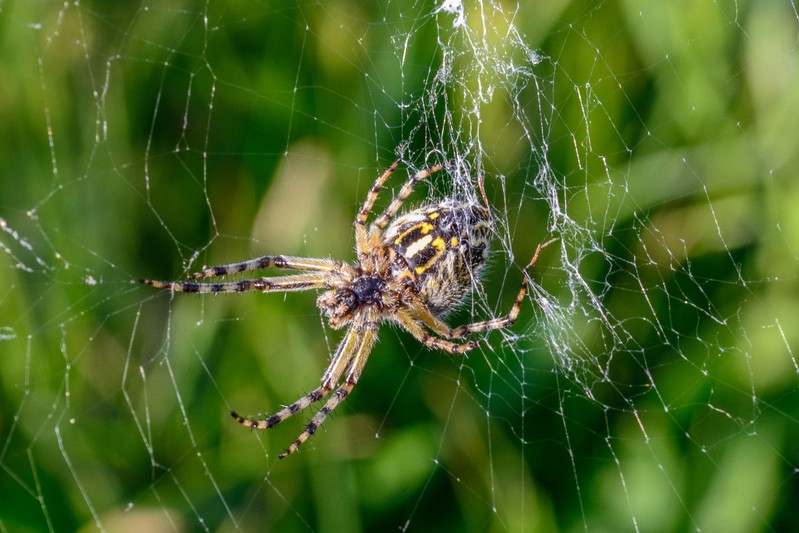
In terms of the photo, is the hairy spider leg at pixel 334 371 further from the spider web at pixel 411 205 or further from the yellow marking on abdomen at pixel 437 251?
the yellow marking on abdomen at pixel 437 251

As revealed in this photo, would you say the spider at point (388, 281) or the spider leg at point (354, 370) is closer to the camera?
the spider at point (388, 281)

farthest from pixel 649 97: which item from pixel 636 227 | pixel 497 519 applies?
pixel 497 519

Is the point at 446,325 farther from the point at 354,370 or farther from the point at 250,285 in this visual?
the point at 250,285

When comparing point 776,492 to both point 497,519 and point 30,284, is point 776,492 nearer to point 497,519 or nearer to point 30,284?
point 497,519

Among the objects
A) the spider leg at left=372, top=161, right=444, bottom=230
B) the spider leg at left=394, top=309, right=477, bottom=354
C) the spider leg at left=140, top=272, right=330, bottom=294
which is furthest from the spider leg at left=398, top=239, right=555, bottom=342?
the spider leg at left=140, top=272, right=330, bottom=294

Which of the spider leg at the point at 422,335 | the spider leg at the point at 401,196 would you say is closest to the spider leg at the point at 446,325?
the spider leg at the point at 422,335

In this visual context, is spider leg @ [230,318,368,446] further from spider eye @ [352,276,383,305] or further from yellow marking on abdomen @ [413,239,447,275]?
yellow marking on abdomen @ [413,239,447,275]

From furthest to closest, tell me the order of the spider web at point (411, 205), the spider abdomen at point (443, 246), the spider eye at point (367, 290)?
1. the spider eye at point (367, 290)
2. the spider web at point (411, 205)
3. the spider abdomen at point (443, 246)

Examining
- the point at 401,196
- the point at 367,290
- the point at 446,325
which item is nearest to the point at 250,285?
the point at 367,290

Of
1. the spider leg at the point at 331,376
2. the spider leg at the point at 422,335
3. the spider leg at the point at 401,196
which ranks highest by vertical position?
the spider leg at the point at 401,196
